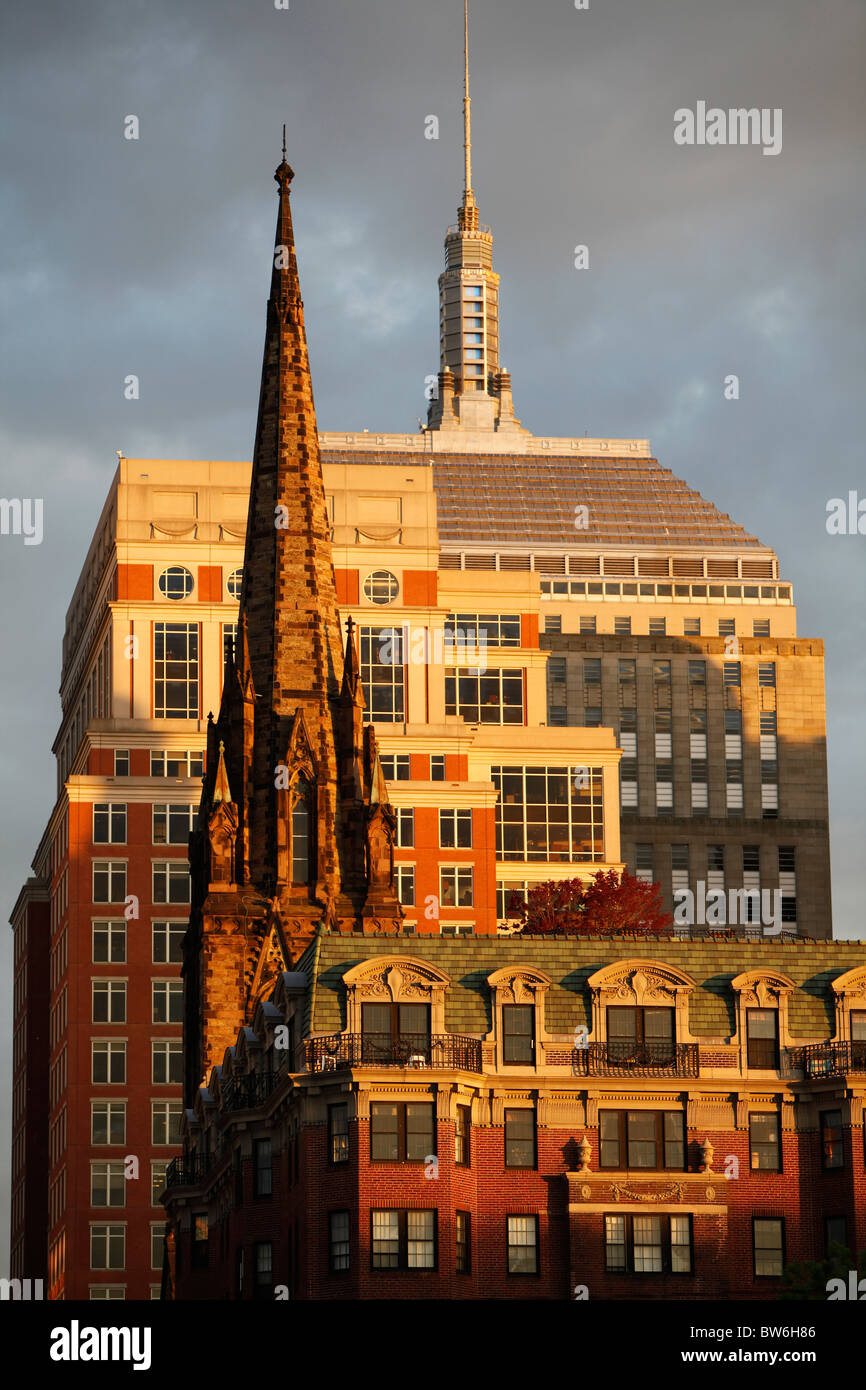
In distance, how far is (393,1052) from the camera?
9756 cm

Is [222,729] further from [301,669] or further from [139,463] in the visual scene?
[139,463]

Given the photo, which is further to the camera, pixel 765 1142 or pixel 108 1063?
pixel 108 1063

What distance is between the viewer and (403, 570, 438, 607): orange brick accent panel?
184 meters

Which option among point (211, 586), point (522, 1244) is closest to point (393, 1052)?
point (522, 1244)

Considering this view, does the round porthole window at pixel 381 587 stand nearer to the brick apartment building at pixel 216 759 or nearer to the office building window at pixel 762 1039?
the brick apartment building at pixel 216 759

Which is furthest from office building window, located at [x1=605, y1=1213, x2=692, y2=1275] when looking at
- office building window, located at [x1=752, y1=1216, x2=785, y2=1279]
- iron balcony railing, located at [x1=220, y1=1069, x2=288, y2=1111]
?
iron balcony railing, located at [x1=220, y1=1069, x2=288, y2=1111]

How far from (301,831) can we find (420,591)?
189ft

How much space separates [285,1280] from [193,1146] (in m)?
24.4

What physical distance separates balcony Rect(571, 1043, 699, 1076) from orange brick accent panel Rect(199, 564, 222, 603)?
82.1m

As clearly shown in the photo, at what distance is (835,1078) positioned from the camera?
9900 centimetres

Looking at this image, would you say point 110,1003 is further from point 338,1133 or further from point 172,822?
point 338,1133

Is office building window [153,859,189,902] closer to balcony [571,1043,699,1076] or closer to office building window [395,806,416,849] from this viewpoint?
office building window [395,806,416,849]

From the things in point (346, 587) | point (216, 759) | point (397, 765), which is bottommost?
point (216, 759)

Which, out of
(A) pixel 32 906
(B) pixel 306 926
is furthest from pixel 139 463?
(B) pixel 306 926
